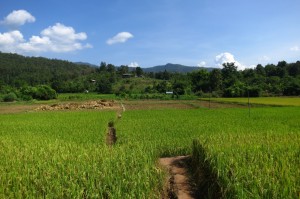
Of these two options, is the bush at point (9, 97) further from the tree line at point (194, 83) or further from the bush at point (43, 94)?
the bush at point (43, 94)

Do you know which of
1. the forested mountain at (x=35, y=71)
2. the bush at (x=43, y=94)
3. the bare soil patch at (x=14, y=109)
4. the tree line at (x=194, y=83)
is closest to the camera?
the bare soil patch at (x=14, y=109)

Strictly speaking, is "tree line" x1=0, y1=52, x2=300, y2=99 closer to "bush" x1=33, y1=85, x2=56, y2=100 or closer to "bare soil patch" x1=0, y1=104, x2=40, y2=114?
"bush" x1=33, y1=85, x2=56, y2=100

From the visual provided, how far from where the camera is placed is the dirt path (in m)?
8.12

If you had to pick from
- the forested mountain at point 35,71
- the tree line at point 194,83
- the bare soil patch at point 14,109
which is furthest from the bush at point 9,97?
the forested mountain at point 35,71

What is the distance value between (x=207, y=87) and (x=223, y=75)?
11540 mm

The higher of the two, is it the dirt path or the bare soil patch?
the dirt path

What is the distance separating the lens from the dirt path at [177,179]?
812 centimetres

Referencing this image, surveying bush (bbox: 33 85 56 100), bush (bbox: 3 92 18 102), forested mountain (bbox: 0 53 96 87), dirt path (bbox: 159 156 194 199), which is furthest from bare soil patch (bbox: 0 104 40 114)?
forested mountain (bbox: 0 53 96 87)

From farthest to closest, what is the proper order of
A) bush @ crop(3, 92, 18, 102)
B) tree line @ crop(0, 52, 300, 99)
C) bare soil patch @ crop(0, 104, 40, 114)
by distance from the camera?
bush @ crop(3, 92, 18, 102) < tree line @ crop(0, 52, 300, 99) < bare soil patch @ crop(0, 104, 40, 114)

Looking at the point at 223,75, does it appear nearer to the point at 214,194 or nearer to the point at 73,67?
the point at 214,194

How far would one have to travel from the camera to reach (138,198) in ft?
21.5

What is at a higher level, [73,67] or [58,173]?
[73,67]

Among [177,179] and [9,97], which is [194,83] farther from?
[177,179]

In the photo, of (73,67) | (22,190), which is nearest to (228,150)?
(22,190)
